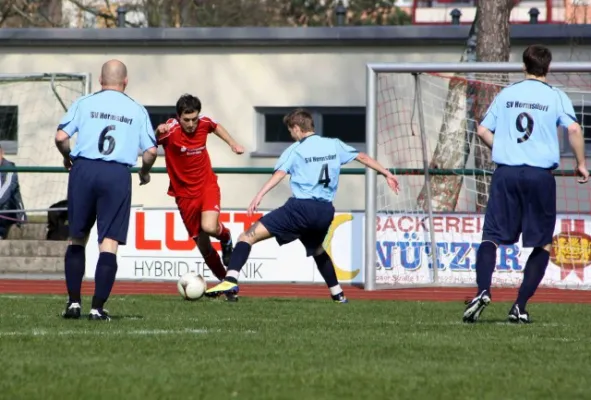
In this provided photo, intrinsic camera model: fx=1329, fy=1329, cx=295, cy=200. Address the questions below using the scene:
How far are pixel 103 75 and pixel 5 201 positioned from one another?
1027 centimetres

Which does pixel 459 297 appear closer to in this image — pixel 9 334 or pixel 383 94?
pixel 383 94

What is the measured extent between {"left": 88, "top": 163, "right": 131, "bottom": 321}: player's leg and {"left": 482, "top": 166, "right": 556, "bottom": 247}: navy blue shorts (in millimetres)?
2633

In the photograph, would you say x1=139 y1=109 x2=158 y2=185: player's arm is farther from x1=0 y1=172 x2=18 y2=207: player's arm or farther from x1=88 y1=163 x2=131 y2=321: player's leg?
x1=0 y1=172 x2=18 y2=207: player's arm

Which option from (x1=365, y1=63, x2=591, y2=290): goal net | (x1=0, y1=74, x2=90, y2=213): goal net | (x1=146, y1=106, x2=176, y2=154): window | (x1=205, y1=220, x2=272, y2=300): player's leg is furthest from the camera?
(x1=146, y1=106, x2=176, y2=154): window

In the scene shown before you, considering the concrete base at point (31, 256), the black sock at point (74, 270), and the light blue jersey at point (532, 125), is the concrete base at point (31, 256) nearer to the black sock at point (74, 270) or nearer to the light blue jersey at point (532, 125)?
the black sock at point (74, 270)

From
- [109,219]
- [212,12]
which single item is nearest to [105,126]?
[109,219]

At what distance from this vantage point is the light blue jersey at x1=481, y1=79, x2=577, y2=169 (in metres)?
9.39

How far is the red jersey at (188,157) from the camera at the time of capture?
1289 cm

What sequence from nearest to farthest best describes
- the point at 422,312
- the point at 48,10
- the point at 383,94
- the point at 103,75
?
the point at 103,75 < the point at 422,312 < the point at 383,94 < the point at 48,10

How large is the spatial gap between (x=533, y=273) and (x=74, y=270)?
3.33 metres

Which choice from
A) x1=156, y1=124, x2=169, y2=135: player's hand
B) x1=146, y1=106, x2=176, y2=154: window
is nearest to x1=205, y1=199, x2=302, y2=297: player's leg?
x1=156, y1=124, x2=169, y2=135: player's hand

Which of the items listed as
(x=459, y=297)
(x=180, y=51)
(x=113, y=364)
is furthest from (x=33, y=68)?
(x=113, y=364)

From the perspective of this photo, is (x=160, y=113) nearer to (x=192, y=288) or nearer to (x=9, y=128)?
(x=9, y=128)

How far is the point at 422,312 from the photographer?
37.3ft
